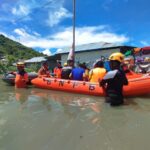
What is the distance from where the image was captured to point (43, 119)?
19.7ft

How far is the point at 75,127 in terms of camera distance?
5305 mm

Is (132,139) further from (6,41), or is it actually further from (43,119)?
(6,41)

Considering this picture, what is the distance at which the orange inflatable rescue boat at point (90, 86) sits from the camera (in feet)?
28.6

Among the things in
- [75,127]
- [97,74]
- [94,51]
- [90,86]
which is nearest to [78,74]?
[90,86]

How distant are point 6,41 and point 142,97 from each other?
297 ft

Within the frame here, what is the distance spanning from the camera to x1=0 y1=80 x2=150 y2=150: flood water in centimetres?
434

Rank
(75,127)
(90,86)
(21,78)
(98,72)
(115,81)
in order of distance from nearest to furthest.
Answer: (75,127), (115,81), (98,72), (90,86), (21,78)

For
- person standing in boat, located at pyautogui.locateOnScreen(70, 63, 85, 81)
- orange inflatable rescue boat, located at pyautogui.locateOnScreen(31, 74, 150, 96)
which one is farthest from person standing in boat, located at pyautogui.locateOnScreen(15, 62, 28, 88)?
person standing in boat, located at pyautogui.locateOnScreen(70, 63, 85, 81)

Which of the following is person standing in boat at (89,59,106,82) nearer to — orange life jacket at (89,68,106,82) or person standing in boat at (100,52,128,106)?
orange life jacket at (89,68,106,82)

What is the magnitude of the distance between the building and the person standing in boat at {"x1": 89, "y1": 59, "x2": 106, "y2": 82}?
700 inches

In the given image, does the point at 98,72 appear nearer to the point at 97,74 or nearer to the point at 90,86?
the point at 97,74

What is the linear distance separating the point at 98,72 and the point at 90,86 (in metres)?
0.60

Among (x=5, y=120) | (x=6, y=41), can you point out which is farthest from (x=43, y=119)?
(x=6, y=41)

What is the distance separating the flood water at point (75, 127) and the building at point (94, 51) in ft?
66.9
